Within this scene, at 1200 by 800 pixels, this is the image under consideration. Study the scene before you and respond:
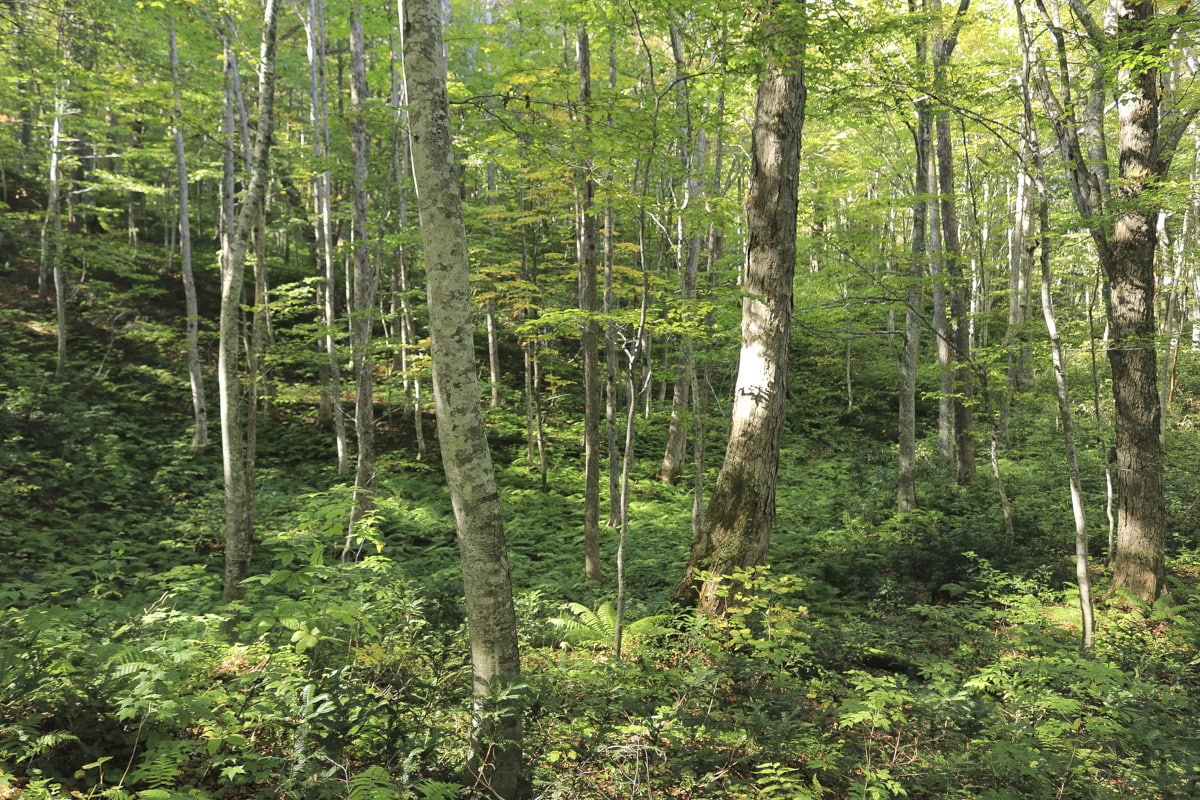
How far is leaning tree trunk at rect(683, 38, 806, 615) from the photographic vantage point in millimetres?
5090

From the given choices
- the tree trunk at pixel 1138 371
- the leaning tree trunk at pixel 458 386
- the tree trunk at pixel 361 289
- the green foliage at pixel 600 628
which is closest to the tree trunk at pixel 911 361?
the tree trunk at pixel 1138 371

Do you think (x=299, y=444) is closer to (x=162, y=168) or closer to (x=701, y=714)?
(x=701, y=714)

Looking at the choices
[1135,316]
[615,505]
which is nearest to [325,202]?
[615,505]

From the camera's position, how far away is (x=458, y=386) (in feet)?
9.31

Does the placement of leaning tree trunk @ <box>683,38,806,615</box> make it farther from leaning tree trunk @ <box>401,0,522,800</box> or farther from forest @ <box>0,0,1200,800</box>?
leaning tree trunk @ <box>401,0,522,800</box>

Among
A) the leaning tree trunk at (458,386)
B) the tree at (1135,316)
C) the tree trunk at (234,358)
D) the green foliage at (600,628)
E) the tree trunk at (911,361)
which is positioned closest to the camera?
the leaning tree trunk at (458,386)

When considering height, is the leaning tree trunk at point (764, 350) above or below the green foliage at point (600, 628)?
above

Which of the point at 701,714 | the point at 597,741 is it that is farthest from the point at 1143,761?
the point at 597,741

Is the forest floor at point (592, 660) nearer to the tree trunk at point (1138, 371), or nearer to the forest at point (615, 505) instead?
the forest at point (615, 505)

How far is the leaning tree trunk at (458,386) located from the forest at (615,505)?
19mm

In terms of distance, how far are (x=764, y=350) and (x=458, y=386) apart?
3211mm

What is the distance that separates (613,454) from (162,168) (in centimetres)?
2243

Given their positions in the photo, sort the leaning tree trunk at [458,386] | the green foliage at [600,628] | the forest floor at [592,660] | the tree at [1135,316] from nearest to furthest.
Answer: the leaning tree trunk at [458,386]
the forest floor at [592,660]
the green foliage at [600,628]
the tree at [1135,316]

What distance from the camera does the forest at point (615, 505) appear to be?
2.93m
